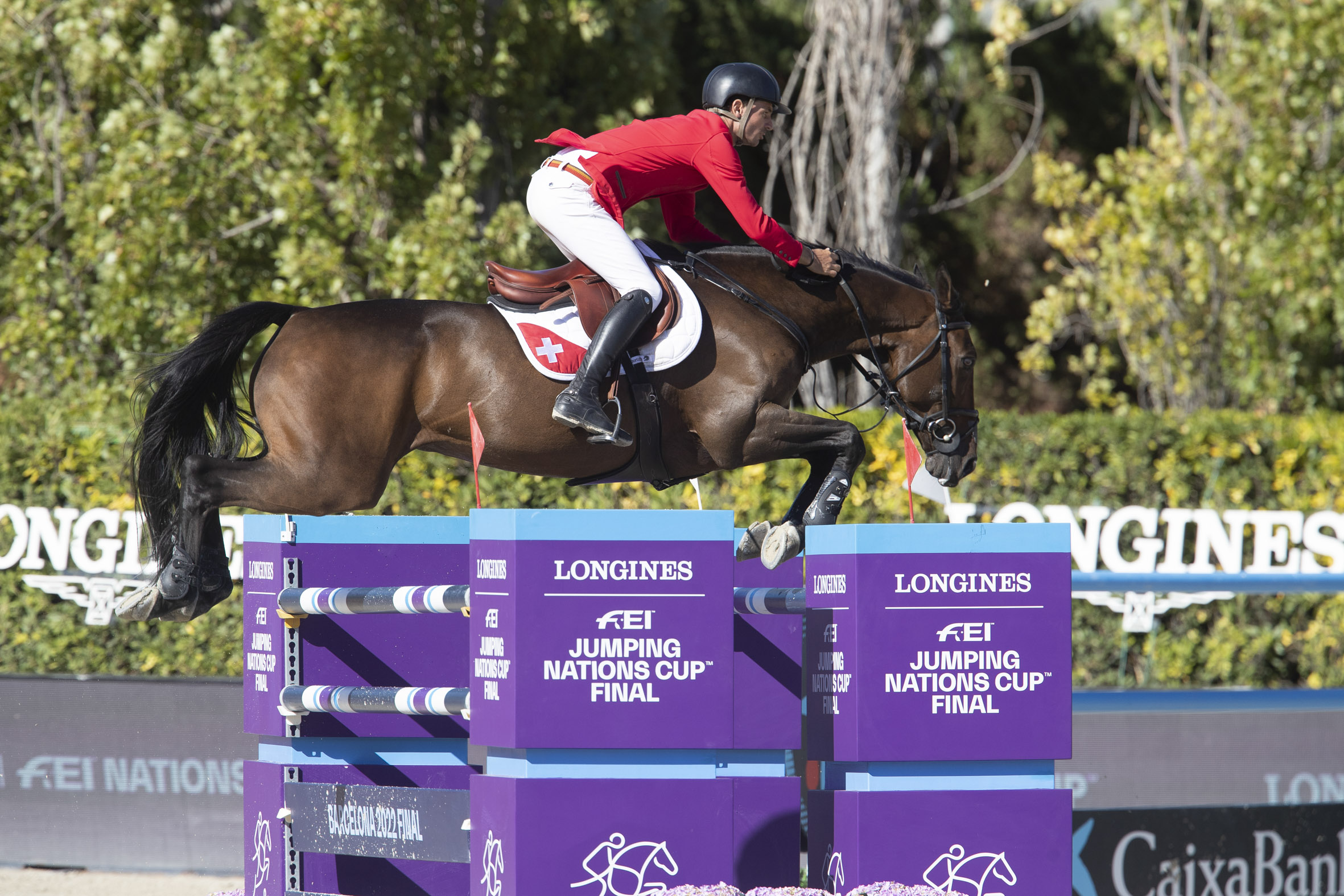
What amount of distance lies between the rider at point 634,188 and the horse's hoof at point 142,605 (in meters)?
1.17

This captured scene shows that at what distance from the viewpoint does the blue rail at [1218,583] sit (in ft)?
16.4

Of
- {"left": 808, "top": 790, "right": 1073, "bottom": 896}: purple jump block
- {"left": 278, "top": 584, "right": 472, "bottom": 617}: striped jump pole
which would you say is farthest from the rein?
{"left": 808, "top": 790, "right": 1073, "bottom": 896}: purple jump block

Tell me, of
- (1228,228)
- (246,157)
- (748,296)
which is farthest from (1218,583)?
(246,157)

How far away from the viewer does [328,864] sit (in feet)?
12.0

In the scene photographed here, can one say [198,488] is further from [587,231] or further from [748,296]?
[748,296]

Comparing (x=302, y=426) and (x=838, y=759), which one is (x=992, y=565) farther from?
(x=302, y=426)

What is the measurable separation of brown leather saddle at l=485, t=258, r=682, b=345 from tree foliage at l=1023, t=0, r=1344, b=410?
635 cm

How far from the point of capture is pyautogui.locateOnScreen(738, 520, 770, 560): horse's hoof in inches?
146

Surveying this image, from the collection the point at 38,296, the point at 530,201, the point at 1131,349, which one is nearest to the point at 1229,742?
the point at 530,201

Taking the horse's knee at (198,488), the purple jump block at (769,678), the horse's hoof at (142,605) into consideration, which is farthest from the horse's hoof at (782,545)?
the horse's hoof at (142,605)

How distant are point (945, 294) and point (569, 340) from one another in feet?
3.95

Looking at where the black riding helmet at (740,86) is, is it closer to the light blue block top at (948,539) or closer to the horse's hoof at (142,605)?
the light blue block top at (948,539)

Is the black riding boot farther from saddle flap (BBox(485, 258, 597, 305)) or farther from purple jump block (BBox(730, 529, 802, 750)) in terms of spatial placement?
purple jump block (BBox(730, 529, 802, 750))

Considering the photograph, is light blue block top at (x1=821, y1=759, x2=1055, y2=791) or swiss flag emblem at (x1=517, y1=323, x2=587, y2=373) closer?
light blue block top at (x1=821, y1=759, x2=1055, y2=791)
